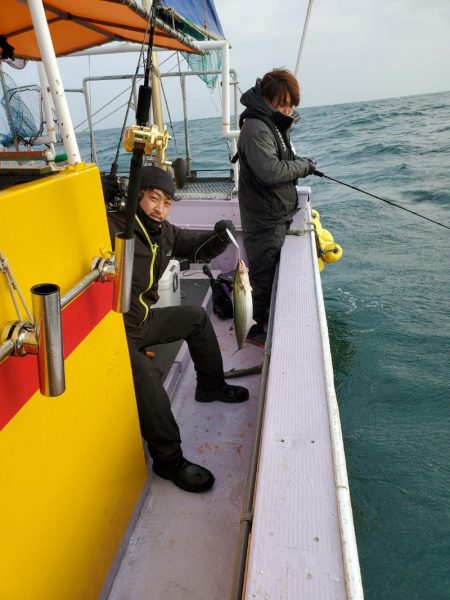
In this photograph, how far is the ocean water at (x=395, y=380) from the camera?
8.73ft

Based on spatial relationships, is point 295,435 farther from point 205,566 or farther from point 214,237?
point 214,237

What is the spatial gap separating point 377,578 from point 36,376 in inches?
98.8

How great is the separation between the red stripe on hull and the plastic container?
210 centimetres

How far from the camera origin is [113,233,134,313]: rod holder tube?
4.34 ft

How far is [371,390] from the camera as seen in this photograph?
4.27 m

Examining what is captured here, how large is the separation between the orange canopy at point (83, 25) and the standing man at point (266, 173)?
0.82 m

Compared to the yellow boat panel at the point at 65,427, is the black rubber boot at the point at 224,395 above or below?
below

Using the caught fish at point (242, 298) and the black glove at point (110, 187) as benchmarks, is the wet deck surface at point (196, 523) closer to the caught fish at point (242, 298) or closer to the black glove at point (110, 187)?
the caught fish at point (242, 298)

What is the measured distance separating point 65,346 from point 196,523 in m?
1.33

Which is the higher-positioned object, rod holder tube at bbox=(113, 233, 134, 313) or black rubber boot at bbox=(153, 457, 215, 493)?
rod holder tube at bbox=(113, 233, 134, 313)

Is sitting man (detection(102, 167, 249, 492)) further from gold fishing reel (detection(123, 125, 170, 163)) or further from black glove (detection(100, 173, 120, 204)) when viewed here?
gold fishing reel (detection(123, 125, 170, 163))

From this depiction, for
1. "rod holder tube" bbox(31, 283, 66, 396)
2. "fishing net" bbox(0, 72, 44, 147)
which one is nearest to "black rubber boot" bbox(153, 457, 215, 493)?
"rod holder tube" bbox(31, 283, 66, 396)

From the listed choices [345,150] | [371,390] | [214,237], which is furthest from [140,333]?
[345,150]

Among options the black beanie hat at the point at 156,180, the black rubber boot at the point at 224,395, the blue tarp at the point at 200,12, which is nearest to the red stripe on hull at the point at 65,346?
the black beanie hat at the point at 156,180
